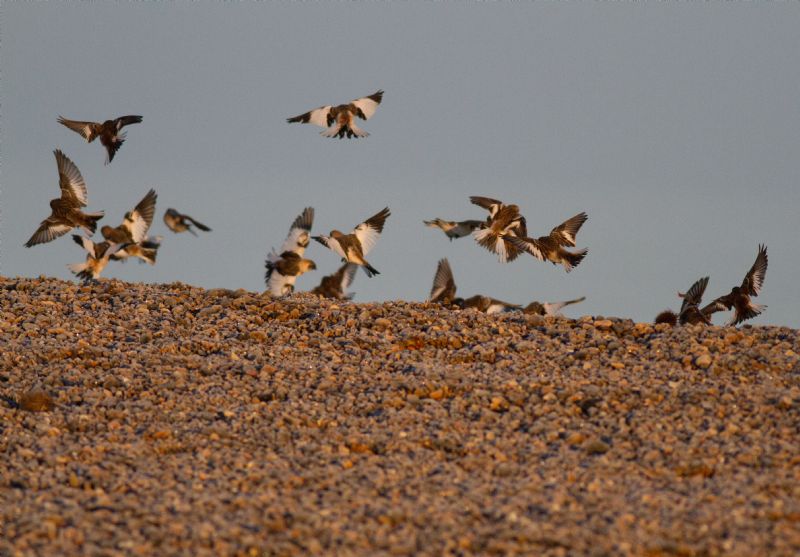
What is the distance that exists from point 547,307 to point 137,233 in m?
6.24

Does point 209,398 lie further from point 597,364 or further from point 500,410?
point 597,364

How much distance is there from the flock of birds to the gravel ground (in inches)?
63.7

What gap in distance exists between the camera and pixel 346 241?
559 inches

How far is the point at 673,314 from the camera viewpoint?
12422 millimetres

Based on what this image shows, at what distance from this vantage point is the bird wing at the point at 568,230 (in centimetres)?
1448

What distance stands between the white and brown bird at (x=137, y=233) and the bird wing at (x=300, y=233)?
230 centimetres

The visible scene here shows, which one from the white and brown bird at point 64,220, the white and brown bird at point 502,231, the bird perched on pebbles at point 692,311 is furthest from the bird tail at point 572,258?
the white and brown bird at point 64,220

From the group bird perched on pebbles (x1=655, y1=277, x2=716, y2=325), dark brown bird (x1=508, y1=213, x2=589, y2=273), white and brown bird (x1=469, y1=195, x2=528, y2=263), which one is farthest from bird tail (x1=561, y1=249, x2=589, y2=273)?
bird perched on pebbles (x1=655, y1=277, x2=716, y2=325)

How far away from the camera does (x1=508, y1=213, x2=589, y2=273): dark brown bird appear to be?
46.4 ft

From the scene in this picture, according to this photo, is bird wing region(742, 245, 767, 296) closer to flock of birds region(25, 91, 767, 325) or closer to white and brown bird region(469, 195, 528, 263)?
flock of birds region(25, 91, 767, 325)

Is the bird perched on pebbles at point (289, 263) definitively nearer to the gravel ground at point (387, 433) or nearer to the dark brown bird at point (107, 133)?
the gravel ground at point (387, 433)

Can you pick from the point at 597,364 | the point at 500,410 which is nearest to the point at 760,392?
the point at 597,364

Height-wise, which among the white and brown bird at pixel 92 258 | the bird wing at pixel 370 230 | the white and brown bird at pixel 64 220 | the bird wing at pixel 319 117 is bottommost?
the white and brown bird at pixel 92 258

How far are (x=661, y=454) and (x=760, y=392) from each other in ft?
5.70
